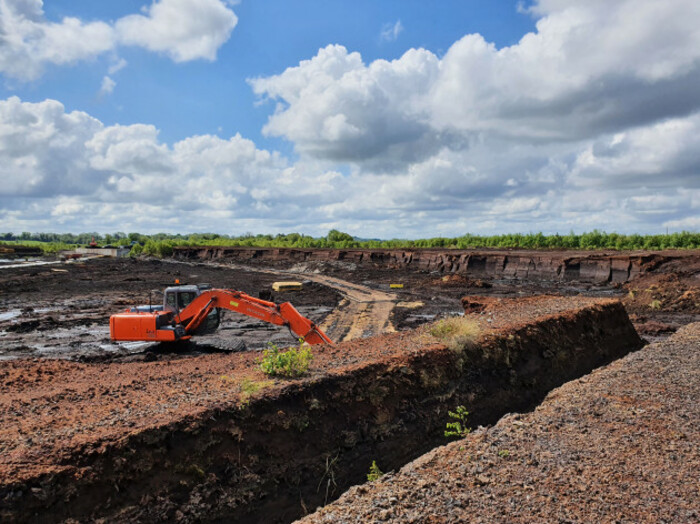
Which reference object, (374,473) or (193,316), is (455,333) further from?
(193,316)

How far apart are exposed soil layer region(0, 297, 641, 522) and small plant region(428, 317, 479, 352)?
0.11m

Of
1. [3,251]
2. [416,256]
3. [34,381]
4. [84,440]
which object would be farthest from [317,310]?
[3,251]

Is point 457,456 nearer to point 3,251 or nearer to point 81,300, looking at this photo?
point 81,300

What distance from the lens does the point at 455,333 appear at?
10.6 meters

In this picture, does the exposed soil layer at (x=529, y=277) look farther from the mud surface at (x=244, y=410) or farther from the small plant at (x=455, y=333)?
the small plant at (x=455, y=333)

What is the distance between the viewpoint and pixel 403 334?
11883 millimetres

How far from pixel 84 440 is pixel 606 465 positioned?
21.6 ft

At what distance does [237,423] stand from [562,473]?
438cm

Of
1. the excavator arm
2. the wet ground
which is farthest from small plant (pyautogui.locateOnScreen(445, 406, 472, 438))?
the wet ground

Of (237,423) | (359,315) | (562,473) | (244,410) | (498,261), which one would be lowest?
(359,315)

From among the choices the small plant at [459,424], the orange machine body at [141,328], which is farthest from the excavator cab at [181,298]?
the small plant at [459,424]

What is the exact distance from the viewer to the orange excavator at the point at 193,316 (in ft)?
41.2

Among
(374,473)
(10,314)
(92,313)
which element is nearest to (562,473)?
(374,473)

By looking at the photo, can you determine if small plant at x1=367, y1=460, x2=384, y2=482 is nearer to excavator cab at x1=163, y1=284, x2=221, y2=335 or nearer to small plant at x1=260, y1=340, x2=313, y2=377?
small plant at x1=260, y1=340, x2=313, y2=377
